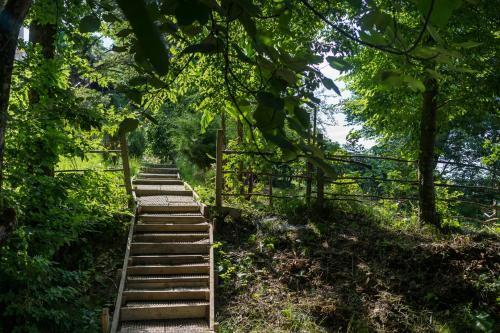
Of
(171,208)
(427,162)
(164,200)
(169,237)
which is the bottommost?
(169,237)

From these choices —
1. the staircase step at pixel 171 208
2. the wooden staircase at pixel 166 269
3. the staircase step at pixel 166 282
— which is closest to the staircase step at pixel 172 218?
the wooden staircase at pixel 166 269

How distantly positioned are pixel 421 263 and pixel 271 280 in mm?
1949

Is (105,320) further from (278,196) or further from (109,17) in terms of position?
(109,17)

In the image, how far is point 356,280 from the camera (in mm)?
5668

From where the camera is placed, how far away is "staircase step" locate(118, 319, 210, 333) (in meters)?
4.96

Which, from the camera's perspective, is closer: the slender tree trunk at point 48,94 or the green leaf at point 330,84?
the green leaf at point 330,84

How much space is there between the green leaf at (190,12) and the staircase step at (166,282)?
5.61 metres

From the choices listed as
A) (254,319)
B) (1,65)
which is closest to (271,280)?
(254,319)

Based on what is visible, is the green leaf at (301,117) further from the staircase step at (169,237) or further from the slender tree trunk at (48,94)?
the staircase step at (169,237)

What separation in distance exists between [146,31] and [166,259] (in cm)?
618

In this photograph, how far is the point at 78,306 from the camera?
5.06 metres

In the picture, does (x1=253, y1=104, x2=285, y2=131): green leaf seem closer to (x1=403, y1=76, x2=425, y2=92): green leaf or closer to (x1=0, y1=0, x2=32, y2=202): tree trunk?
(x1=403, y1=76, x2=425, y2=92): green leaf

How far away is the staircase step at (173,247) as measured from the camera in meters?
6.45

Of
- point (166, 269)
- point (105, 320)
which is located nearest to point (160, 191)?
point (166, 269)
